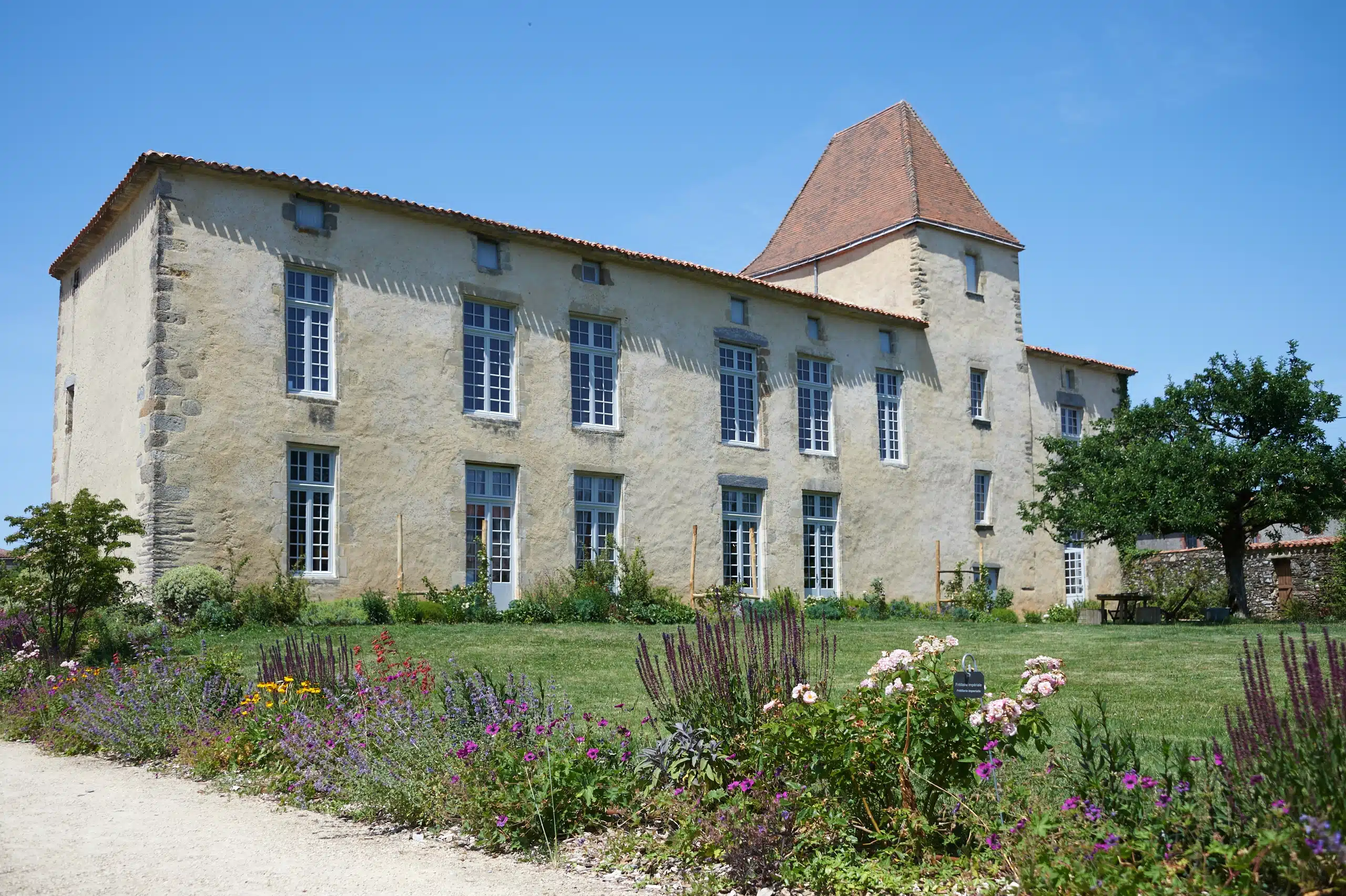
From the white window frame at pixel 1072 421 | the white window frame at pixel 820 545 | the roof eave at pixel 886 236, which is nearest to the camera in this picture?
the white window frame at pixel 820 545

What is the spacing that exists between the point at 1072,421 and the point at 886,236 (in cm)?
800

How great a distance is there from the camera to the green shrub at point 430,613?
57.6 feet

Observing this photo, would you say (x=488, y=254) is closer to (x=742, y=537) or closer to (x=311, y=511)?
(x=311, y=511)

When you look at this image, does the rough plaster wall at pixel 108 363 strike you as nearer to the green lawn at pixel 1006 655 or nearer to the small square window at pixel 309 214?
the small square window at pixel 309 214

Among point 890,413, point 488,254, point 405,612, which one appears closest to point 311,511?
point 405,612

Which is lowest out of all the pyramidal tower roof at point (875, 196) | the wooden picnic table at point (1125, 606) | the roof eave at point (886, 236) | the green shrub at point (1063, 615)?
the green shrub at point (1063, 615)

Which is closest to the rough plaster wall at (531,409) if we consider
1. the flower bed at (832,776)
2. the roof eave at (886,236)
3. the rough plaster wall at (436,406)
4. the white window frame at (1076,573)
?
the rough plaster wall at (436,406)

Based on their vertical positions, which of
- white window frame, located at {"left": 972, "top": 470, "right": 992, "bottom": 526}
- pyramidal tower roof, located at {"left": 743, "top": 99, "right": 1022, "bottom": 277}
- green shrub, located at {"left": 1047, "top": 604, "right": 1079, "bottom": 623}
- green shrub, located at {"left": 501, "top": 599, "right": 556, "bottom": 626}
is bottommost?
green shrub, located at {"left": 1047, "top": 604, "right": 1079, "bottom": 623}

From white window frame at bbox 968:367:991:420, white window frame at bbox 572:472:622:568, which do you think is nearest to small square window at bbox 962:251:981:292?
white window frame at bbox 968:367:991:420

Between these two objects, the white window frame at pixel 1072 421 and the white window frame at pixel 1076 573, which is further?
the white window frame at pixel 1072 421

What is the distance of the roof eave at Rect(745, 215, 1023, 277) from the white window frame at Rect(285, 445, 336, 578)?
1478cm

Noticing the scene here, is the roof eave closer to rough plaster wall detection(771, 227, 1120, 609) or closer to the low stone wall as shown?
rough plaster wall detection(771, 227, 1120, 609)

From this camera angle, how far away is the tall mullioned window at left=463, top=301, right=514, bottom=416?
64.8 ft

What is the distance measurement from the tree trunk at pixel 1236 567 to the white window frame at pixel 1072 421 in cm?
669
